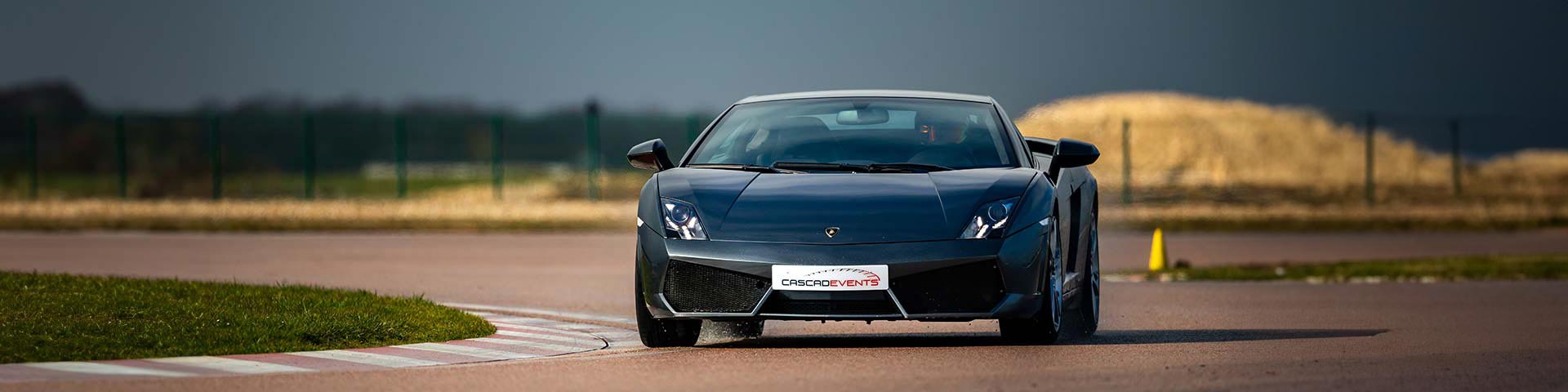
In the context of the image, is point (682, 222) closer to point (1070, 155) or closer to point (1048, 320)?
point (1048, 320)

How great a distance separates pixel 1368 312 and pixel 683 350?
226 inches

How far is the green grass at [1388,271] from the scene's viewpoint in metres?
18.6

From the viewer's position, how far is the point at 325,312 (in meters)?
11.7

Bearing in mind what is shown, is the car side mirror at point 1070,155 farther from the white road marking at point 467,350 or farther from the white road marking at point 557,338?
the white road marking at point 467,350

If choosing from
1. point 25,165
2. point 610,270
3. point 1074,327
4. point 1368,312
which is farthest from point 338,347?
point 25,165

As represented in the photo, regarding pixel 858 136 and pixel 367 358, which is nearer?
pixel 367 358

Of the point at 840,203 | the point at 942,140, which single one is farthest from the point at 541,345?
the point at 942,140

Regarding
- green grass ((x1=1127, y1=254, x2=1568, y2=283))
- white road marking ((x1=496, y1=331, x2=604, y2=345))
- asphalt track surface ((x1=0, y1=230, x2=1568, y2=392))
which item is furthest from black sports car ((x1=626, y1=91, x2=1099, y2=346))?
green grass ((x1=1127, y1=254, x2=1568, y2=283))

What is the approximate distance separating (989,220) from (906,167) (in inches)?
33.5

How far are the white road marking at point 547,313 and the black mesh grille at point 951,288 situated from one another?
3564 millimetres

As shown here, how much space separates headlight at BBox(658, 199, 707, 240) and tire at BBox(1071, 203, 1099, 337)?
250cm

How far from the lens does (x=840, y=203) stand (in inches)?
382

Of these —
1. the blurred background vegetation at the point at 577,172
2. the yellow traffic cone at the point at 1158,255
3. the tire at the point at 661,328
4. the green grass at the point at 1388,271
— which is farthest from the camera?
the blurred background vegetation at the point at 577,172

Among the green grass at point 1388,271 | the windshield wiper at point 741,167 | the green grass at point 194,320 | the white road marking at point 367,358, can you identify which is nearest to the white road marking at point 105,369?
the green grass at point 194,320
